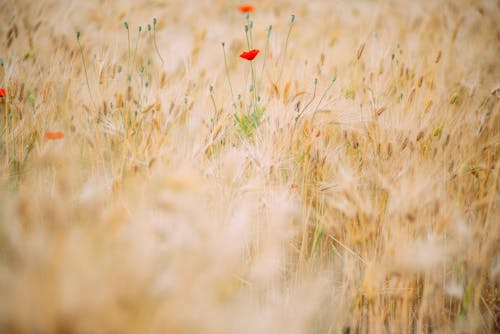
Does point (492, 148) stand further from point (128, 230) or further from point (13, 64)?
point (13, 64)

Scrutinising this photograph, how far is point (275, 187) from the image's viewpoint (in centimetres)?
76

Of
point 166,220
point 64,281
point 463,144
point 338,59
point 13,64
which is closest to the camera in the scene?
point 64,281

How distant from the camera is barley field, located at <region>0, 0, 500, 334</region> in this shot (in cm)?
30

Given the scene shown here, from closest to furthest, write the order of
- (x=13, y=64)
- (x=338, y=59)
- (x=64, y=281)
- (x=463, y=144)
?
1. (x=64, y=281)
2. (x=463, y=144)
3. (x=13, y=64)
4. (x=338, y=59)

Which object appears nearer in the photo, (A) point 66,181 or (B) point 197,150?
(A) point 66,181

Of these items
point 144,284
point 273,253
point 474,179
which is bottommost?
point 474,179

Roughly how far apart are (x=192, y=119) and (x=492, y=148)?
88 cm

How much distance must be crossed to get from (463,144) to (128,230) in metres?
0.95

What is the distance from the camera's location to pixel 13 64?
1087 millimetres

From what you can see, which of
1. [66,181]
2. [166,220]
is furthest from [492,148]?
[66,181]

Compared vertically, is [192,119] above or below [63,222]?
below

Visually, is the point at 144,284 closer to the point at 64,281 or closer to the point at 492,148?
the point at 64,281

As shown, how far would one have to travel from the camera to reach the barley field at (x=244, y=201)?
0.30 meters

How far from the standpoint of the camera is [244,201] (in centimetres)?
68
